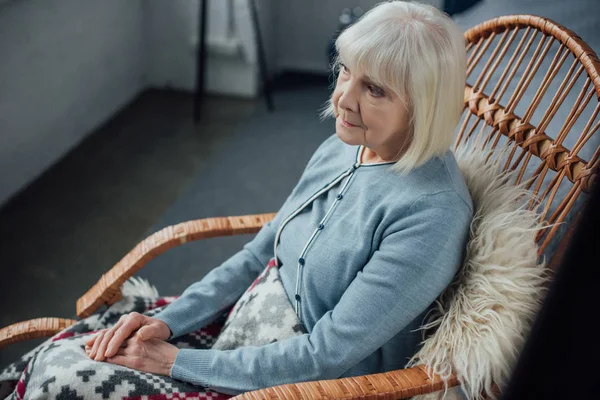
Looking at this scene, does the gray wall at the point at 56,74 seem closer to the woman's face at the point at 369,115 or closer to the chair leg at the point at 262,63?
the chair leg at the point at 262,63

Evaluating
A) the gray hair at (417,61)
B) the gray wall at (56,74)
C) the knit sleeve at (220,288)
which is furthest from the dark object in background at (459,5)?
the gray hair at (417,61)

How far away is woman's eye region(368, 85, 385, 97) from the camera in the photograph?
103cm

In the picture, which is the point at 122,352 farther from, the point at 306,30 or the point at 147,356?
the point at 306,30

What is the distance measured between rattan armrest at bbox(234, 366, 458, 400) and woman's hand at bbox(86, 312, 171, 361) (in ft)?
0.87

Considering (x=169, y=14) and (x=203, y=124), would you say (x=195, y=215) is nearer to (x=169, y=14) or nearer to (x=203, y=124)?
(x=203, y=124)

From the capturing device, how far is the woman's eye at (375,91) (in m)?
1.03

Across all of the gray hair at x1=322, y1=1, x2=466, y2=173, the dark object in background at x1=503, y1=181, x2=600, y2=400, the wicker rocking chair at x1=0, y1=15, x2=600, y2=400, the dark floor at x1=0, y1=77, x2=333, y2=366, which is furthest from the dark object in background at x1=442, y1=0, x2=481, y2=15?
the dark object in background at x1=503, y1=181, x2=600, y2=400

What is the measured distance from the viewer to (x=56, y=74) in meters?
2.61

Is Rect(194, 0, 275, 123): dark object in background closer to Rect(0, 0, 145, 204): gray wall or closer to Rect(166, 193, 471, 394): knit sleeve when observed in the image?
Rect(0, 0, 145, 204): gray wall

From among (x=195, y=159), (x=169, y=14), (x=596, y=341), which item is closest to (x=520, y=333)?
(x=596, y=341)

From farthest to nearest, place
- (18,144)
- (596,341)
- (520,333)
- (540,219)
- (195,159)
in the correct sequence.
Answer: (195,159) → (18,144) → (540,219) → (520,333) → (596,341)

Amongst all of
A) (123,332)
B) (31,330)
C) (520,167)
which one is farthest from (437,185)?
(31,330)

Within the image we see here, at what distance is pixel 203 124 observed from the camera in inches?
124

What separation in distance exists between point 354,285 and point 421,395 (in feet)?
0.68
